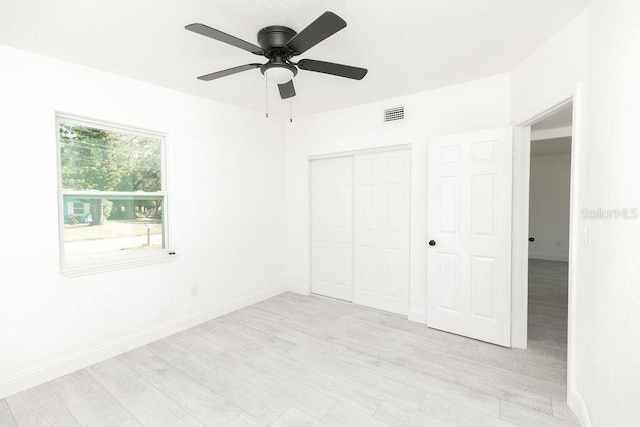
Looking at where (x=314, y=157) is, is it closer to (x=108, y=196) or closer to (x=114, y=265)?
(x=108, y=196)

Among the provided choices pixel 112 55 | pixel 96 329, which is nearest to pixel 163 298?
pixel 96 329

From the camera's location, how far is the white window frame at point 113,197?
257cm

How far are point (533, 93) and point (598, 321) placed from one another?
6.05 ft

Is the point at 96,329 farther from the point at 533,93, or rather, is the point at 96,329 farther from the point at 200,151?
the point at 533,93

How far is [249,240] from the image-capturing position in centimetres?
411

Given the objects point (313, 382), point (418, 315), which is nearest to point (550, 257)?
point (418, 315)

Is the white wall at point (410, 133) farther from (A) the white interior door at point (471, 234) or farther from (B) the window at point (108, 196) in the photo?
(B) the window at point (108, 196)

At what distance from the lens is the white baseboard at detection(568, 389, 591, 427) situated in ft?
5.82

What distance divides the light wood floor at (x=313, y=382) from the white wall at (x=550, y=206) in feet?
15.9

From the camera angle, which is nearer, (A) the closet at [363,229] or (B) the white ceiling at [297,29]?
(B) the white ceiling at [297,29]

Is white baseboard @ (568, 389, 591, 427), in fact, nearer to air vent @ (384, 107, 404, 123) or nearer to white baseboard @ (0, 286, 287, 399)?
air vent @ (384, 107, 404, 123)

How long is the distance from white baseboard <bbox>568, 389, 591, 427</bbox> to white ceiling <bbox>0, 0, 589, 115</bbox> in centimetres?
251

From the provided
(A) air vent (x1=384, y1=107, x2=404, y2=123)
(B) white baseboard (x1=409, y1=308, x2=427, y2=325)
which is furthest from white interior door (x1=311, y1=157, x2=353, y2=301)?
(B) white baseboard (x1=409, y1=308, x2=427, y2=325)

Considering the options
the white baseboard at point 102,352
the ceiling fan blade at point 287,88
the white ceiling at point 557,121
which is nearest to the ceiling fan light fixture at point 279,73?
the ceiling fan blade at point 287,88
